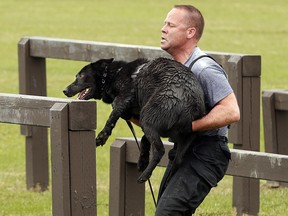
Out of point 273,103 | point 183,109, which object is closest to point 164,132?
point 183,109

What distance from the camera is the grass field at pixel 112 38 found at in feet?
36.1

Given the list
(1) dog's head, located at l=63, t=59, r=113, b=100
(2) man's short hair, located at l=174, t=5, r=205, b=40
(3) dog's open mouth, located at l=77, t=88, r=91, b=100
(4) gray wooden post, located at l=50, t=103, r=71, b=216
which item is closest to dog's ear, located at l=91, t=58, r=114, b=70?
(1) dog's head, located at l=63, t=59, r=113, b=100

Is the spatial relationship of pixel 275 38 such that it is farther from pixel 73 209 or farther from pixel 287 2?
pixel 73 209

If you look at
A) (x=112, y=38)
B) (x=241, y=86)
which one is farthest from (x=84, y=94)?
(x=112, y=38)

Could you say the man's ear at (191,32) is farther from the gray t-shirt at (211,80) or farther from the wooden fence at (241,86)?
the wooden fence at (241,86)

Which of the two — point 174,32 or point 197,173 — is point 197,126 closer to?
point 197,173

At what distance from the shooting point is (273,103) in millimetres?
11109

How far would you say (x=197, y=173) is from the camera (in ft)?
21.7

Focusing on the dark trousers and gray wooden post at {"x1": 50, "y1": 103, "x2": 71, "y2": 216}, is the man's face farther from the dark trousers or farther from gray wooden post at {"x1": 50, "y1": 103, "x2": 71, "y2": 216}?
gray wooden post at {"x1": 50, "y1": 103, "x2": 71, "y2": 216}

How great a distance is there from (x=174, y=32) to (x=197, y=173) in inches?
32.5

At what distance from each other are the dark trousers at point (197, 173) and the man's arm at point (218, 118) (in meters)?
0.21

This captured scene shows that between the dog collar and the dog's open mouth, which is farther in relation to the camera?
the dog's open mouth

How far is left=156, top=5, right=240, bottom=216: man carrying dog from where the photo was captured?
6.48 meters

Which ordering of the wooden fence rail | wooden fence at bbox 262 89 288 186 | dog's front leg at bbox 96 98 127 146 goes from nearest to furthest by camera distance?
dog's front leg at bbox 96 98 127 146 → the wooden fence rail → wooden fence at bbox 262 89 288 186
